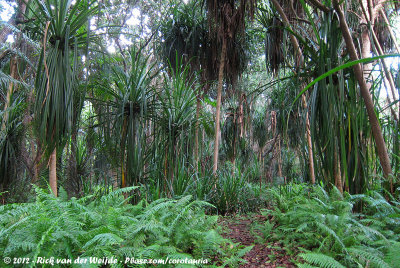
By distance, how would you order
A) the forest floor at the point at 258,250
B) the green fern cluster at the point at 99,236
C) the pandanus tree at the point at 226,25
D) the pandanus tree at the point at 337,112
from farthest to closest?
the pandanus tree at the point at 226,25 < the pandanus tree at the point at 337,112 < the forest floor at the point at 258,250 < the green fern cluster at the point at 99,236

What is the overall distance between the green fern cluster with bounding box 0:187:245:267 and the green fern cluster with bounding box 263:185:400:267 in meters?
0.61

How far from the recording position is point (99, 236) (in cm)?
151

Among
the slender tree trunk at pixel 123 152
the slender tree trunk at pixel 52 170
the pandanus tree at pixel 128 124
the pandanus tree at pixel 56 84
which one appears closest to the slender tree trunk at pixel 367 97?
the pandanus tree at pixel 128 124

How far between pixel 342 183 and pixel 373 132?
1.96ft

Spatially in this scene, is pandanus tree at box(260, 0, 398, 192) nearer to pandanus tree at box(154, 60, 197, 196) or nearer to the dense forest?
the dense forest

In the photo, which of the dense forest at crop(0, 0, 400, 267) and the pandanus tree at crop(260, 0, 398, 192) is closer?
the dense forest at crop(0, 0, 400, 267)

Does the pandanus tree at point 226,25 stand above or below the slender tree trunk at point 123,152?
above

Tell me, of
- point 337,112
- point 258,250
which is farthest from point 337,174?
point 258,250

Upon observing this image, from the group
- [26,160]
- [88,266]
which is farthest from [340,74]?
[26,160]

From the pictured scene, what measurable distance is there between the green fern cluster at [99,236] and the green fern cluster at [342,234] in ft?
1.99

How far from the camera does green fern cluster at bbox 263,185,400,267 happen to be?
1631mm

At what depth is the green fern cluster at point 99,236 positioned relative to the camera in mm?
1471

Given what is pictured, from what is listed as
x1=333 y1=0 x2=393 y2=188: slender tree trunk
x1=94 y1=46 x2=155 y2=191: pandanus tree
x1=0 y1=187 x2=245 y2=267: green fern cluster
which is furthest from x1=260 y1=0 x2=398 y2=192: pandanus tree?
x1=94 y1=46 x2=155 y2=191: pandanus tree

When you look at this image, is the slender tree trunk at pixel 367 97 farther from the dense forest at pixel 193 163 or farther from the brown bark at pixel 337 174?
the brown bark at pixel 337 174
